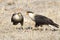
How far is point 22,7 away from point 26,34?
30.5ft

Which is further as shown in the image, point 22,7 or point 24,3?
point 24,3

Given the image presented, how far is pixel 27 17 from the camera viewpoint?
18156mm

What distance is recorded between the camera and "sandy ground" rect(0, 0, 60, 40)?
12.1 m

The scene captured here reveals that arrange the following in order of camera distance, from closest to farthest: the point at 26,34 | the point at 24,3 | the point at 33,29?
the point at 26,34, the point at 33,29, the point at 24,3

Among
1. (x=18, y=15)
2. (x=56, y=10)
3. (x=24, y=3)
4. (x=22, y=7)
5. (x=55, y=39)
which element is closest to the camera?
(x=55, y=39)

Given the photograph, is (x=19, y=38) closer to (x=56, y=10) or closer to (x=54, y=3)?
(x=56, y=10)

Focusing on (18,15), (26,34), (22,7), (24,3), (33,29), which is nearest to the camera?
A: (26,34)

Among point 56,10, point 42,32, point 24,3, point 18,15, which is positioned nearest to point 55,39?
point 42,32

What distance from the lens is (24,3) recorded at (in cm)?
2342

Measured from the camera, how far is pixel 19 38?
11.8 metres

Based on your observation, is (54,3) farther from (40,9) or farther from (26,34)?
(26,34)

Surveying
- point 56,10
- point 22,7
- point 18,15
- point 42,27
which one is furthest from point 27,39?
point 22,7

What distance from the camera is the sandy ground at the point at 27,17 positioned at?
475 inches

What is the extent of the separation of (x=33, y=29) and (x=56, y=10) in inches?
259
